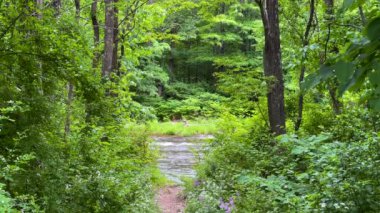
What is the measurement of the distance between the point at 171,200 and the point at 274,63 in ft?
12.2

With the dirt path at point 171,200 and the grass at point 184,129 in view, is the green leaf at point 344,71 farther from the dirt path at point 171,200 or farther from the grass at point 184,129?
the grass at point 184,129

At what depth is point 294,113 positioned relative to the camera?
359 inches

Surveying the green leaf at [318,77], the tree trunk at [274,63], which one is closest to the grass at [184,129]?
the tree trunk at [274,63]

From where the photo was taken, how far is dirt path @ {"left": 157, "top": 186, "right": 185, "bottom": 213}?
7771mm

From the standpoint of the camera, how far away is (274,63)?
284 inches

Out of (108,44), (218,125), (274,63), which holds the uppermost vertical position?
(108,44)

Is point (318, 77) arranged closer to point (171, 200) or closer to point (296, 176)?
point (296, 176)

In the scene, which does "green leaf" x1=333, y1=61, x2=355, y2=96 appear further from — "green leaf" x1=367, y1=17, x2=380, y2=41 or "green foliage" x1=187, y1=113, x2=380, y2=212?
"green foliage" x1=187, y1=113, x2=380, y2=212

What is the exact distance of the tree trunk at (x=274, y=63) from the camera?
7.20 m

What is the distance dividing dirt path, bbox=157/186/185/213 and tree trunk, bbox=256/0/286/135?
2499 mm

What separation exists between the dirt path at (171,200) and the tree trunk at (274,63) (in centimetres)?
250

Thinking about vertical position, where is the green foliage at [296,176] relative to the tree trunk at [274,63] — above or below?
below

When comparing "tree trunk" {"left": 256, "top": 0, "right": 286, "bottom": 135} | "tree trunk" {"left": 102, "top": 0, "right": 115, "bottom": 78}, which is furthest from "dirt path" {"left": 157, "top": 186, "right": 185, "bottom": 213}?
"tree trunk" {"left": 102, "top": 0, "right": 115, "bottom": 78}

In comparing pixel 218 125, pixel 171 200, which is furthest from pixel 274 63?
Result: pixel 171 200
